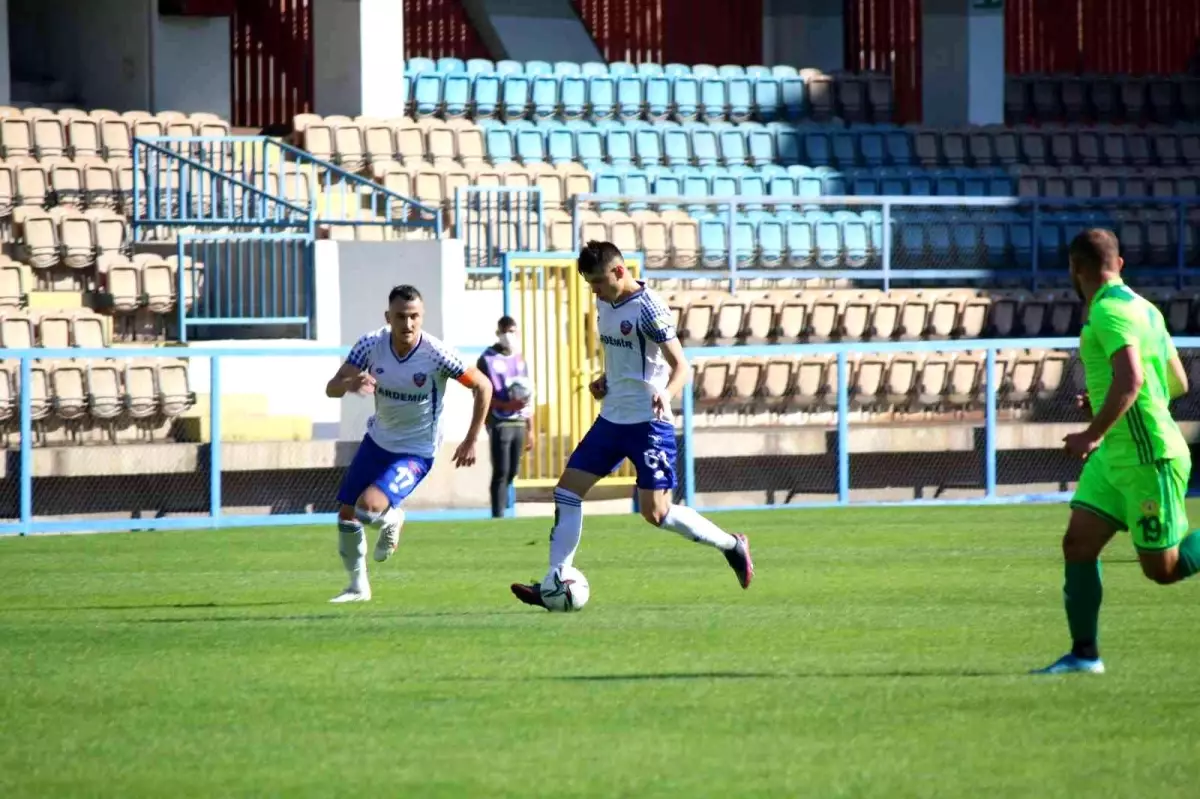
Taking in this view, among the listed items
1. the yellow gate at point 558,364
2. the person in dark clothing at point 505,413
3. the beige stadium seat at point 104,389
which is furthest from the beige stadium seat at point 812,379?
the beige stadium seat at point 104,389

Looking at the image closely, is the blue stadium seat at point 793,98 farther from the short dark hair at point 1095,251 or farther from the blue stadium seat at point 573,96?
the short dark hair at point 1095,251

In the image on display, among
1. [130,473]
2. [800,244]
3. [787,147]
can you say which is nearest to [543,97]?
[787,147]

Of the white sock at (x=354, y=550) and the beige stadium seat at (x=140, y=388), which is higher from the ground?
the beige stadium seat at (x=140, y=388)

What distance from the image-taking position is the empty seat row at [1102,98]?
33906mm

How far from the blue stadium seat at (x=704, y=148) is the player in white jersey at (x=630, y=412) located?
17.4 m

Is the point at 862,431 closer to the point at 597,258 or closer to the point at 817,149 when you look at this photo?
the point at 817,149

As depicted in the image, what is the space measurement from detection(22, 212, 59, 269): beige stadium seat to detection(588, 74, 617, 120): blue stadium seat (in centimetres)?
924

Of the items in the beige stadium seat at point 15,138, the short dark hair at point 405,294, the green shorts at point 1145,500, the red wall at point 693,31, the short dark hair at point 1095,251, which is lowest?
the green shorts at point 1145,500

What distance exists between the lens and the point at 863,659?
9.40 metres

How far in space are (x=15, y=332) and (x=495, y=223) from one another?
6195 millimetres

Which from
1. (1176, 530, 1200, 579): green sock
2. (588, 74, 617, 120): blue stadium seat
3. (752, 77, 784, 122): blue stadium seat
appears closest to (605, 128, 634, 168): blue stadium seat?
(588, 74, 617, 120): blue stadium seat

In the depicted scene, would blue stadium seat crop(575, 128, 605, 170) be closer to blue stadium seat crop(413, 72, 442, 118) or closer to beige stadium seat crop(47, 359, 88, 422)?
blue stadium seat crop(413, 72, 442, 118)

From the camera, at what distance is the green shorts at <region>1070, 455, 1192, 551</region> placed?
27.4ft

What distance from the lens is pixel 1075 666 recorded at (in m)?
8.68
